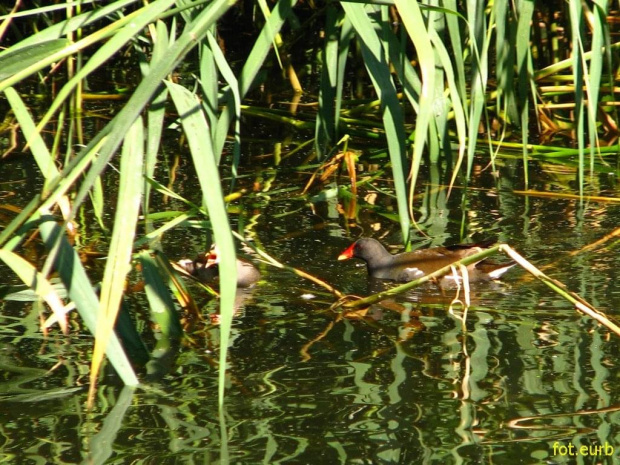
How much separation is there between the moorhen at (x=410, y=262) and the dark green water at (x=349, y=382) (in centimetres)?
10

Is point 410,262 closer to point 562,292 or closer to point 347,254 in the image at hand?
point 347,254

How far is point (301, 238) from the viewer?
5680 mm

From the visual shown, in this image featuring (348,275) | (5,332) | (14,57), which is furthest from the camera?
(348,275)

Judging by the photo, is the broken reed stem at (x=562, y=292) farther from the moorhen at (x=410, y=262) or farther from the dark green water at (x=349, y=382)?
the moorhen at (x=410, y=262)

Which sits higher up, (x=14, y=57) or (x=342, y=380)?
(x=14, y=57)

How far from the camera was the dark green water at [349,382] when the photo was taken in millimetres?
3141

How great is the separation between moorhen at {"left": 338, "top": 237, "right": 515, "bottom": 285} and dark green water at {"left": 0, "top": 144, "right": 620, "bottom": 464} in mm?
99

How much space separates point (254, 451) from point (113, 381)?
2.49ft

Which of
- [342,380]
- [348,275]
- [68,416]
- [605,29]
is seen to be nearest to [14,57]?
[68,416]

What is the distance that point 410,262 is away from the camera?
540cm

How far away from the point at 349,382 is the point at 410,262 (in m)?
1.79

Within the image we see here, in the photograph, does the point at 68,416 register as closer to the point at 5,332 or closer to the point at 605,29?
the point at 5,332

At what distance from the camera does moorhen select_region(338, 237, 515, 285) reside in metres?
5.23

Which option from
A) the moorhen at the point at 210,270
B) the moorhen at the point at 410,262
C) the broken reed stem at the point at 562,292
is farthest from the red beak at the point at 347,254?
the broken reed stem at the point at 562,292
